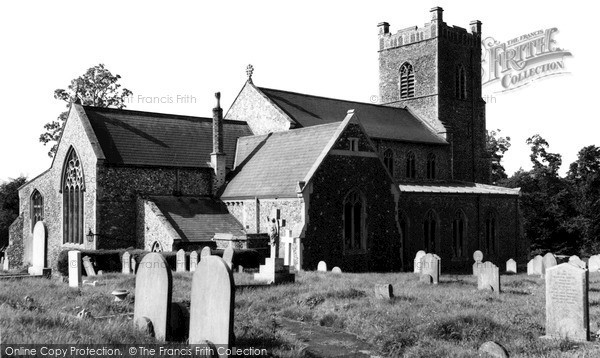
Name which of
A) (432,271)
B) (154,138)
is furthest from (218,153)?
(432,271)

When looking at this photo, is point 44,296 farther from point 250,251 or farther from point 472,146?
point 472,146

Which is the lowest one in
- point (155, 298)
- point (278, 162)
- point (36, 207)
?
point (155, 298)

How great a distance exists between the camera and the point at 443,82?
142 ft

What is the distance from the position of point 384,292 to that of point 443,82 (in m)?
30.1

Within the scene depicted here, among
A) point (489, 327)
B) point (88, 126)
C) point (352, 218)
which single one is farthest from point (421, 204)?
point (489, 327)

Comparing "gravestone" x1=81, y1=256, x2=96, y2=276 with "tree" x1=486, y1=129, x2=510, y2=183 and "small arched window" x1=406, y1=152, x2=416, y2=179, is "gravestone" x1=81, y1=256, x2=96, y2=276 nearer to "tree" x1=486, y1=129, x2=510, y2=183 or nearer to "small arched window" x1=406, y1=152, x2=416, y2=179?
"small arched window" x1=406, y1=152, x2=416, y2=179

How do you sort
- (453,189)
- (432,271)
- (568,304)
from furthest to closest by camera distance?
(453,189) < (432,271) < (568,304)

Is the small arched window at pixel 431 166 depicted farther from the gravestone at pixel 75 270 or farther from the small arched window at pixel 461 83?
the gravestone at pixel 75 270

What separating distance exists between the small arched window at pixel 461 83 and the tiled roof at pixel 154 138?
18326 mm

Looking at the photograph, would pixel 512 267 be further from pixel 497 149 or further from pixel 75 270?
pixel 497 149

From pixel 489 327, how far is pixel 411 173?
26413mm

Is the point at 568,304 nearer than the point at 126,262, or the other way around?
the point at 568,304

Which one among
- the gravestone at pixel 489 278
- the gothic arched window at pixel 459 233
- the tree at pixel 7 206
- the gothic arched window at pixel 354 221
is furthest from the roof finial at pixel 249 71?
the tree at pixel 7 206

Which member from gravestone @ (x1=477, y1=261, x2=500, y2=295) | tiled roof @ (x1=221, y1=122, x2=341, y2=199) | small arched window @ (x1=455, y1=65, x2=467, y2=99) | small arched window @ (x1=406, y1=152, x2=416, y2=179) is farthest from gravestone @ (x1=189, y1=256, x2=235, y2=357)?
small arched window @ (x1=455, y1=65, x2=467, y2=99)
